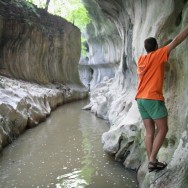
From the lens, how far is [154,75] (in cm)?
418

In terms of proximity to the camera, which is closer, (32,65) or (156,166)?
(156,166)

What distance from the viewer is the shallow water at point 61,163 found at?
5.66 metres

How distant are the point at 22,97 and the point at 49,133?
1.95m

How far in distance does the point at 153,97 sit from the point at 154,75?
33 cm

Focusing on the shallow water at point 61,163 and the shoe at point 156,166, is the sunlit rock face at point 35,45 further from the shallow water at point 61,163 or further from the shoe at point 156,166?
the shoe at point 156,166

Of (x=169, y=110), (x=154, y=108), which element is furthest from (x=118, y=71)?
(x=154, y=108)

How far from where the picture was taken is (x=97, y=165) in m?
6.62

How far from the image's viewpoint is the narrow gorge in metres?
4.83

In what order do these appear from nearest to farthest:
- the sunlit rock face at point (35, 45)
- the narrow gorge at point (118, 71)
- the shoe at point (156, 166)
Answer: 1. the shoe at point (156, 166)
2. the narrow gorge at point (118, 71)
3. the sunlit rock face at point (35, 45)

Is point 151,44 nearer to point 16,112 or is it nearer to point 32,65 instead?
point 16,112

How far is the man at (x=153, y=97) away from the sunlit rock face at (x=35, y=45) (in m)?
13.0

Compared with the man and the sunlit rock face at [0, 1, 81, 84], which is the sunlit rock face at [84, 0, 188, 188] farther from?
the sunlit rock face at [0, 1, 81, 84]

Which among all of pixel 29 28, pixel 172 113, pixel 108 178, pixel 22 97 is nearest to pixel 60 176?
pixel 108 178

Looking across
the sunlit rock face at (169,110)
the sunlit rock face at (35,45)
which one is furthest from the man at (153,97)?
the sunlit rock face at (35,45)
